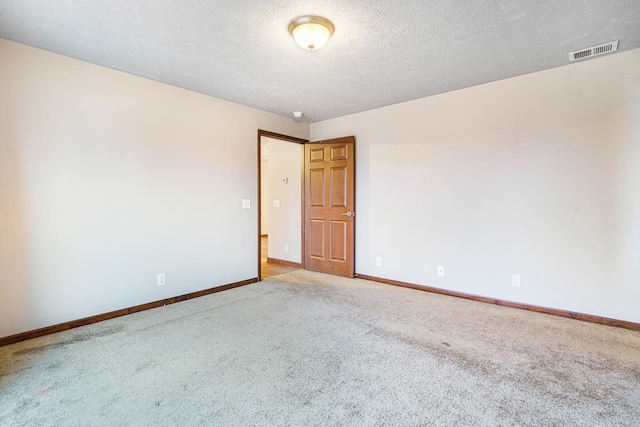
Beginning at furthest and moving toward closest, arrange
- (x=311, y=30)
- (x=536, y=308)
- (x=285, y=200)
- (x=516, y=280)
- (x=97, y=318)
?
(x=285, y=200), (x=516, y=280), (x=536, y=308), (x=97, y=318), (x=311, y=30)

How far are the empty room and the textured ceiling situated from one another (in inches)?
0.9

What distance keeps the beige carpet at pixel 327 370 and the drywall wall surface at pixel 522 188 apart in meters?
0.46

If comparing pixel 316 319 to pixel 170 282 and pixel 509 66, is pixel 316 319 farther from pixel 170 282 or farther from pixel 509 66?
pixel 509 66

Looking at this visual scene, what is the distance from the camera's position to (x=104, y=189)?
2.98 m

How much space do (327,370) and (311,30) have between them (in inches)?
94.0

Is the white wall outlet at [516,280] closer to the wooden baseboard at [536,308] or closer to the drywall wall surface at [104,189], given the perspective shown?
the wooden baseboard at [536,308]

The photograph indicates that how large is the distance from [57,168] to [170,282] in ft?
5.07

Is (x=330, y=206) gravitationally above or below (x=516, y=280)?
above

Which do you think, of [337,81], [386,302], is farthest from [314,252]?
[337,81]

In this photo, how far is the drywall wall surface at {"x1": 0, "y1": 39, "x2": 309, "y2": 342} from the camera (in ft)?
8.34

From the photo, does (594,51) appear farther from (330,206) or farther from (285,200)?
(285,200)

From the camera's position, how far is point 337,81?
3326mm

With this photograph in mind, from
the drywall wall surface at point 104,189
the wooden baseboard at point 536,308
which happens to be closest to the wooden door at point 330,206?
the wooden baseboard at point 536,308

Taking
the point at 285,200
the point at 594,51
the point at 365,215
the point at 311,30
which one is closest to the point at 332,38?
the point at 311,30
